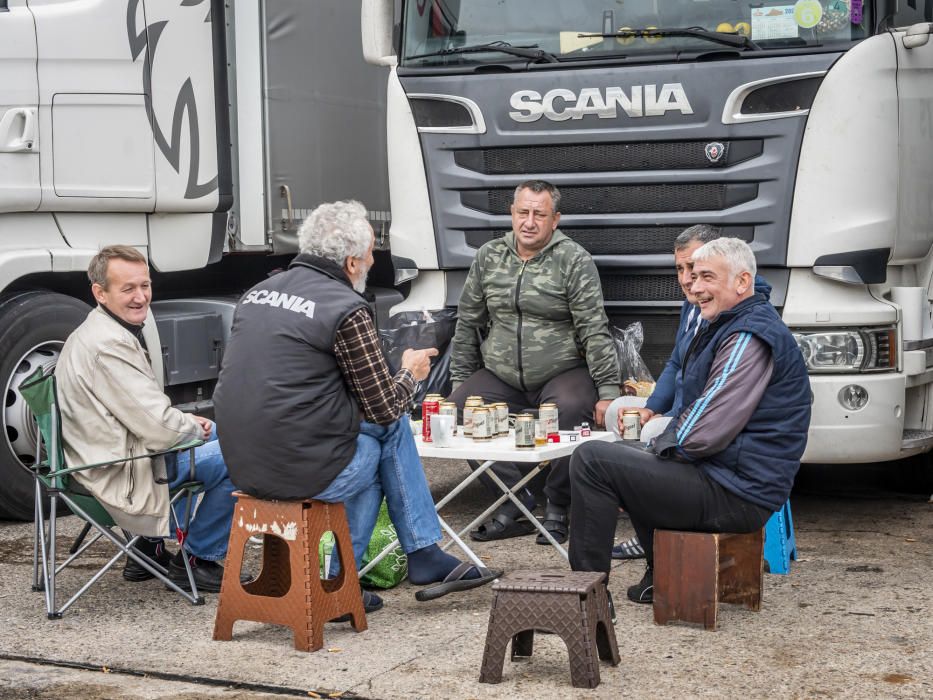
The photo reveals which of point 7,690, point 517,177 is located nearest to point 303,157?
point 517,177

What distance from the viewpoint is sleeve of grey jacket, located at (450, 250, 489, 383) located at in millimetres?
6867

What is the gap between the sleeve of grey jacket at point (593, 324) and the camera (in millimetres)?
6555

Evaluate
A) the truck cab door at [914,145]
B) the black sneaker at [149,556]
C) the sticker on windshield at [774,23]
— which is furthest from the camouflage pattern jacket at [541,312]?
the black sneaker at [149,556]

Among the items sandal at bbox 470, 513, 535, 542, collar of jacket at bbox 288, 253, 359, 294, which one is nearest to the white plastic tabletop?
sandal at bbox 470, 513, 535, 542

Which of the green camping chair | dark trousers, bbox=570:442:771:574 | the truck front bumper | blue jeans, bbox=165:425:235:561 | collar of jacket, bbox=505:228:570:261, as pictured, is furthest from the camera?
collar of jacket, bbox=505:228:570:261

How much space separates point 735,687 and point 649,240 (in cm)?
284

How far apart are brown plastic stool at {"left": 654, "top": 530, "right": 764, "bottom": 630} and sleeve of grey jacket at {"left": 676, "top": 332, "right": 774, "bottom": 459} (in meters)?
0.32

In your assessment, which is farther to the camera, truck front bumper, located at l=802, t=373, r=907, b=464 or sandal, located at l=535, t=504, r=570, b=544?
sandal, located at l=535, t=504, r=570, b=544

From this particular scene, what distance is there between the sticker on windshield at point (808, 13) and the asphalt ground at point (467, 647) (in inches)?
89.6

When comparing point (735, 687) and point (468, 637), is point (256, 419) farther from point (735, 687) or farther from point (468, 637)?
point (735, 687)

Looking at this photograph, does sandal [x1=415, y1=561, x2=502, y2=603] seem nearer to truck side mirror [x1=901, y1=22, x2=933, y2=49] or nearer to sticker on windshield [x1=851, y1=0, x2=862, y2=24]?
sticker on windshield [x1=851, y1=0, x2=862, y2=24]

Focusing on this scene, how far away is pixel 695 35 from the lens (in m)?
6.43

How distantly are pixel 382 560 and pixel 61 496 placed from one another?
123 centimetres

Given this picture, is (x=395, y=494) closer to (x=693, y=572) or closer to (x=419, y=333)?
(x=693, y=572)
